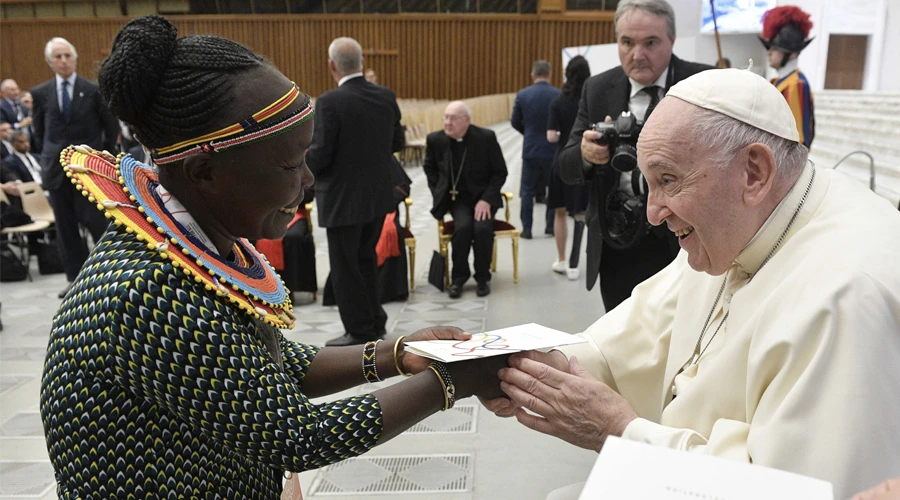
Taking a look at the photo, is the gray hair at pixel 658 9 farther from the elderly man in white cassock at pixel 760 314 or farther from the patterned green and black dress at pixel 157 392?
the patterned green and black dress at pixel 157 392

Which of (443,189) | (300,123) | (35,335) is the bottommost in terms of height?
(35,335)

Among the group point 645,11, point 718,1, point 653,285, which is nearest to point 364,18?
point 718,1

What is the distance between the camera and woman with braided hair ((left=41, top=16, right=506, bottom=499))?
1174 mm

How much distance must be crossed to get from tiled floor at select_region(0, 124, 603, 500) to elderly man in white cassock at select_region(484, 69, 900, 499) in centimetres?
135

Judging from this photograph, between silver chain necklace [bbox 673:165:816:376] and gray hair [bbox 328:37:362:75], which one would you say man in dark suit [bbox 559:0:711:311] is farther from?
gray hair [bbox 328:37:362:75]

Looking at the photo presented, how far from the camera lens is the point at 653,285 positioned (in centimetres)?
213

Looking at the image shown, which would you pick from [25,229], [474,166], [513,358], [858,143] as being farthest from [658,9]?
[858,143]

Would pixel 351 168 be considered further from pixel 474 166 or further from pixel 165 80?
pixel 165 80

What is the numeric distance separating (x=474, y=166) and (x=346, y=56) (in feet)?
6.22

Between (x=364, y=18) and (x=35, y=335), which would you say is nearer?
(x=35, y=335)

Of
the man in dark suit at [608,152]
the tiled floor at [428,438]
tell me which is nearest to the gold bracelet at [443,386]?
the tiled floor at [428,438]

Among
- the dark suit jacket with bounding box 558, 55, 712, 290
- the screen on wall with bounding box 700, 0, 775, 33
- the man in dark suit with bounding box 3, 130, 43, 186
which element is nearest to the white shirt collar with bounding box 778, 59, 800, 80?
the dark suit jacket with bounding box 558, 55, 712, 290

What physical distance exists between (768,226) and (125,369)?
4.30 ft

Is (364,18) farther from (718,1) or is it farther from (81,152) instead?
(81,152)
